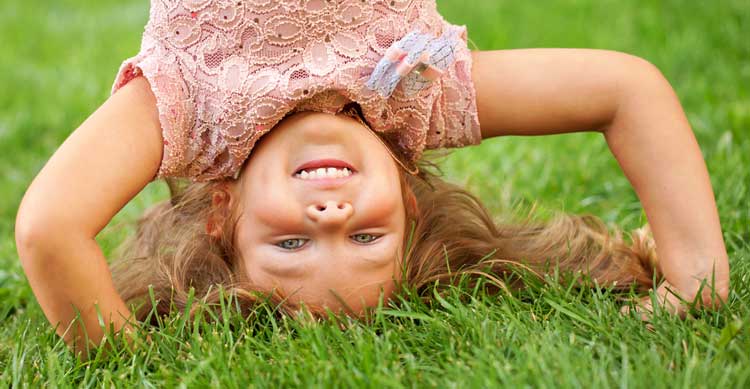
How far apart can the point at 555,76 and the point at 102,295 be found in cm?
131

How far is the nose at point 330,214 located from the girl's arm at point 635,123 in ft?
1.79

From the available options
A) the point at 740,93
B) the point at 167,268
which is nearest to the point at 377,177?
the point at 167,268

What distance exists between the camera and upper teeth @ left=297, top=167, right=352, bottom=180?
2410 millimetres

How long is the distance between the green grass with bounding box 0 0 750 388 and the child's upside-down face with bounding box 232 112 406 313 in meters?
0.12

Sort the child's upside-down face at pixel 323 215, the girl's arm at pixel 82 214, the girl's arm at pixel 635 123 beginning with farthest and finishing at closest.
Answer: the girl's arm at pixel 635 123, the child's upside-down face at pixel 323 215, the girl's arm at pixel 82 214

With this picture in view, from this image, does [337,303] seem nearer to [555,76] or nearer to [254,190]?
[254,190]

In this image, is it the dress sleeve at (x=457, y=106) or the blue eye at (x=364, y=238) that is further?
the dress sleeve at (x=457, y=106)

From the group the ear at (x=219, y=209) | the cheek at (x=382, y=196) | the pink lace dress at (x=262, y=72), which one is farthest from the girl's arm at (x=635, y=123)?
the ear at (x=219, y=209)

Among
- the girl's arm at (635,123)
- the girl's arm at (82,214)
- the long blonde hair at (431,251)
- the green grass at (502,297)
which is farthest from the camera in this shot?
the long blonde hair at (431,251)

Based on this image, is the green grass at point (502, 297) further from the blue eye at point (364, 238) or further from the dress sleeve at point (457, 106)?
the dress sleeve at point (457, 106)

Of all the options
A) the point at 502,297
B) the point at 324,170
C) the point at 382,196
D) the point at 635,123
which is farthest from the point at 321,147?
the point at 635,123

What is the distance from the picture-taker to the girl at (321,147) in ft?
7.72

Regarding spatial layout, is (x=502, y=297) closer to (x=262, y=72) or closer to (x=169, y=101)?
(x=262, y=72)

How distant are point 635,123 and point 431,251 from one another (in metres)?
0.65
